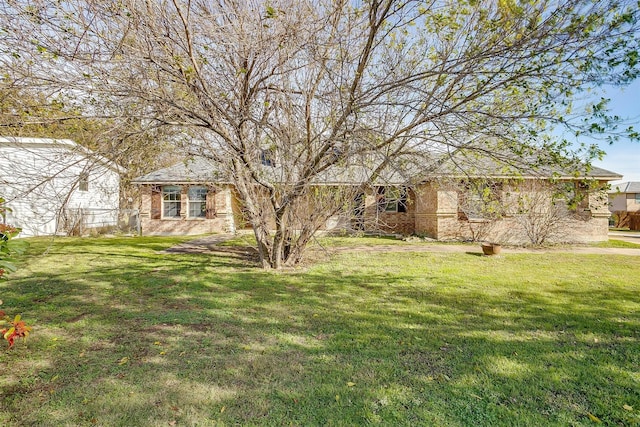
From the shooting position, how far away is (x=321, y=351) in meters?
3.64

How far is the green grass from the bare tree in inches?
93.3

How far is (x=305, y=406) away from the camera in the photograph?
264cm

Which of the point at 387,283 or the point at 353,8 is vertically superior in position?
the point at 353,8

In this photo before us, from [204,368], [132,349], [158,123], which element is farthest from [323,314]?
[158,123]

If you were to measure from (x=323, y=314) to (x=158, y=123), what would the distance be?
4140 millimetres

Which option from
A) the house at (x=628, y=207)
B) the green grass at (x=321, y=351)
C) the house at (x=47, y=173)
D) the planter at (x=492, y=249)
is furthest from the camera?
the house at (x=628, y=207)

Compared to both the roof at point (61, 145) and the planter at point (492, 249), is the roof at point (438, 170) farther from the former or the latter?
the planter at point (492, 249)

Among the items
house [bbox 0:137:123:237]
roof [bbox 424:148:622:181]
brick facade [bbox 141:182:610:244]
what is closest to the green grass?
house [bbox 0:137:123:237]

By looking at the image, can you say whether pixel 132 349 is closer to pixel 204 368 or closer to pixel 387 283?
pixel 204 368

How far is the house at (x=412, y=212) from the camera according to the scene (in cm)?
872

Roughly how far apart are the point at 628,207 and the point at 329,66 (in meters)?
38.7

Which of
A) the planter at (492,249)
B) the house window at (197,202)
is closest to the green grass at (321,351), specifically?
the planter at (492,249)

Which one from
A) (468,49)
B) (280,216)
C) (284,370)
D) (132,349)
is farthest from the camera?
(280,216)

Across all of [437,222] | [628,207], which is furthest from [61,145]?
[628,207]
